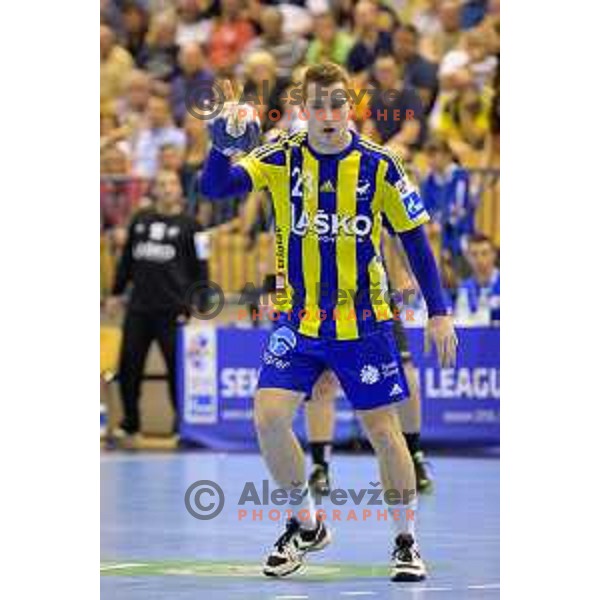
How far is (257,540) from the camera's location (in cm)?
1320

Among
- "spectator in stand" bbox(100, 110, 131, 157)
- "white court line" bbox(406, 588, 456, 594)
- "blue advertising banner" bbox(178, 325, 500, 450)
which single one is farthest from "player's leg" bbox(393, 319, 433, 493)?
"spectator in stand" bbox(100, 110, 131, 157)

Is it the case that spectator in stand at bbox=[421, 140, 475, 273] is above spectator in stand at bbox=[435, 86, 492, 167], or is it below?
below

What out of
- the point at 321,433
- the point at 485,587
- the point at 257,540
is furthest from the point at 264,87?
the point at 485,587

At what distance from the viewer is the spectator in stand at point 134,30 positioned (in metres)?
23.5

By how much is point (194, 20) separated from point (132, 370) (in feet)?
17.1

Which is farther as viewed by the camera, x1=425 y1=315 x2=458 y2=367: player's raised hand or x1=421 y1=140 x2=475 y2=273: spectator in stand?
x1=421 y1=140 x2=475 y2=273: spectator in stand

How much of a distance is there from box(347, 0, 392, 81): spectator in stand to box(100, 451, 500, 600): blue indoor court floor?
16.4 feet

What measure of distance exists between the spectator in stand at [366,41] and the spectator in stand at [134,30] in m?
2.77

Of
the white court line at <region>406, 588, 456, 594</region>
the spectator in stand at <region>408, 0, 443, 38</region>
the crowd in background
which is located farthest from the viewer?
the spectator in stand at <region>408, 0, 443, 38</region>

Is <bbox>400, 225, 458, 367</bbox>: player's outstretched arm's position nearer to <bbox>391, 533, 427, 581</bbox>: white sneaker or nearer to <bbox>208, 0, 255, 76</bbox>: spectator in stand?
<bbox>391, 533, 427, 581</bbox>: white sneaker

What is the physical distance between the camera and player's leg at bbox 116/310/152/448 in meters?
20.2
